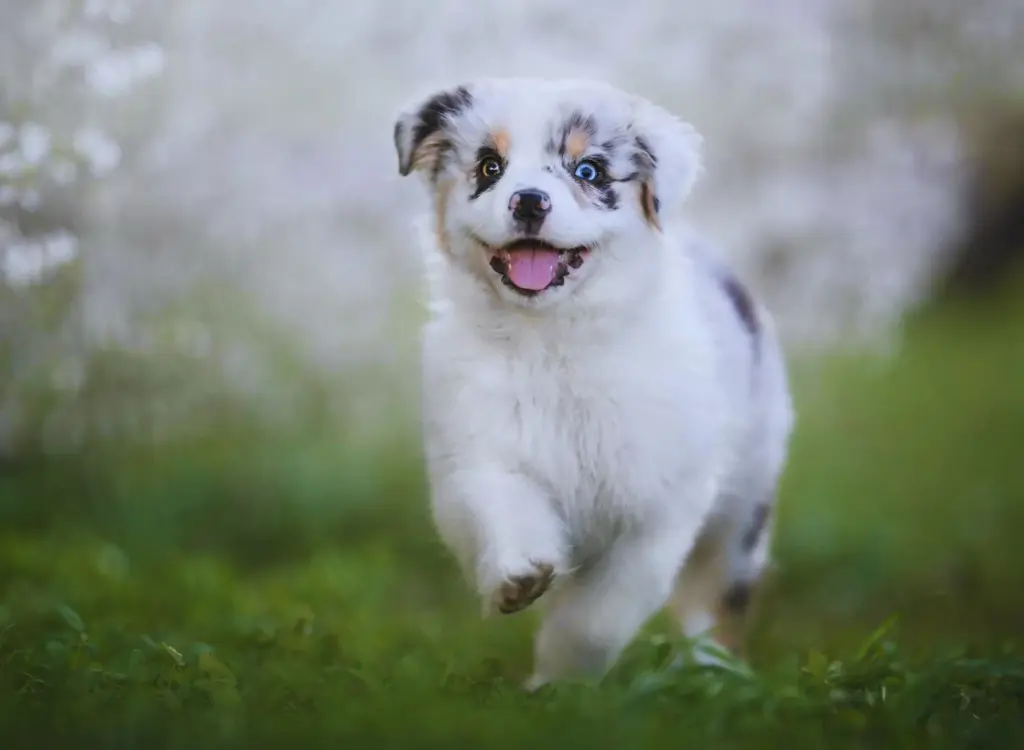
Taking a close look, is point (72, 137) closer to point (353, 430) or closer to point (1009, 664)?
point (353, 430)

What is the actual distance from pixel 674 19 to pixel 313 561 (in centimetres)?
197

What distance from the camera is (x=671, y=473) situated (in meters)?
2.95

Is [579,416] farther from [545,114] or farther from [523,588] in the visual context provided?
[545,114]

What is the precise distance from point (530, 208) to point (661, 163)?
0.40 metres

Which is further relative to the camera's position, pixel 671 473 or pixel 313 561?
pixel 313 561

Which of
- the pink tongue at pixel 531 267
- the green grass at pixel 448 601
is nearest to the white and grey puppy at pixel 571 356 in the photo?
the pink tongue at pixel 531 267

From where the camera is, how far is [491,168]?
294cm

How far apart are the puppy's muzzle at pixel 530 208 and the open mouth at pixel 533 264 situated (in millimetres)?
94

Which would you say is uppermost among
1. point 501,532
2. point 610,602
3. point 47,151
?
point 47,151

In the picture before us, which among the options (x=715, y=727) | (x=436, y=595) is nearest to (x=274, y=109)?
(x=436, y=595)

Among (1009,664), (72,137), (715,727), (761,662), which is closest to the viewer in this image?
(715,727)

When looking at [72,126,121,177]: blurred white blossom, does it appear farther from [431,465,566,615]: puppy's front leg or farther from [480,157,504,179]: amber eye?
[431,465,566,615]: puppy's front leg

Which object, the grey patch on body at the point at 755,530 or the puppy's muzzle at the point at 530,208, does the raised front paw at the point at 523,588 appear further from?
the grey patch on body at the point at 755,530

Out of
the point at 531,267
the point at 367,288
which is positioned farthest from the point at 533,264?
the point at 367,288
